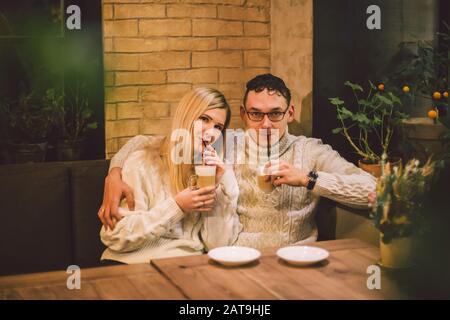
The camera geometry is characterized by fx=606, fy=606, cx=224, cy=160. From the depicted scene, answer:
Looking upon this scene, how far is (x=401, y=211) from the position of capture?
193 cm

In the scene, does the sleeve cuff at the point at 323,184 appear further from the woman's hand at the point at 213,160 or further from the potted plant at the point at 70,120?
the potted plant at the point at 70,120

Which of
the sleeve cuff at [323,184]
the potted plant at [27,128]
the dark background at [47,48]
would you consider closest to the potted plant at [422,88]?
the sleeve cuff at [323,184]

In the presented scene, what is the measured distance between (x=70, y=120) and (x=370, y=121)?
1640 millimetres

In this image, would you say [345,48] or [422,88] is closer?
[422,88]

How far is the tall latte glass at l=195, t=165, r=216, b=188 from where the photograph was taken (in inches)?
95.6

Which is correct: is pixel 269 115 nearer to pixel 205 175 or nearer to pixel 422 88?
pixel 205 175

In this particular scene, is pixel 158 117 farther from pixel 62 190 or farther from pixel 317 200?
pixel 317 200

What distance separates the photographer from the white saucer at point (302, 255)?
6.50ft

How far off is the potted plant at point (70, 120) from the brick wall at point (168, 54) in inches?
5.5

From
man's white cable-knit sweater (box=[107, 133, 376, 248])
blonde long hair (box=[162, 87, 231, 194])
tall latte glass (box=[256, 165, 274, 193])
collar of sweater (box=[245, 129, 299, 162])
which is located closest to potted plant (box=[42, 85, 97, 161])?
man's white cable-knit sweater (box=[107, 133, 376, 248])

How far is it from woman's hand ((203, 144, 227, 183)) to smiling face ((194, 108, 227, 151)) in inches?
1.6

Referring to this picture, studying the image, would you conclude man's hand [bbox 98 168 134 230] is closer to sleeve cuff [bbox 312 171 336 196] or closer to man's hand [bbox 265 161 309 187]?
man's hand [bbox 265 161 309 187]

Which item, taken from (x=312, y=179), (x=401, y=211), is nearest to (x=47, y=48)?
(x=312, y=179)
